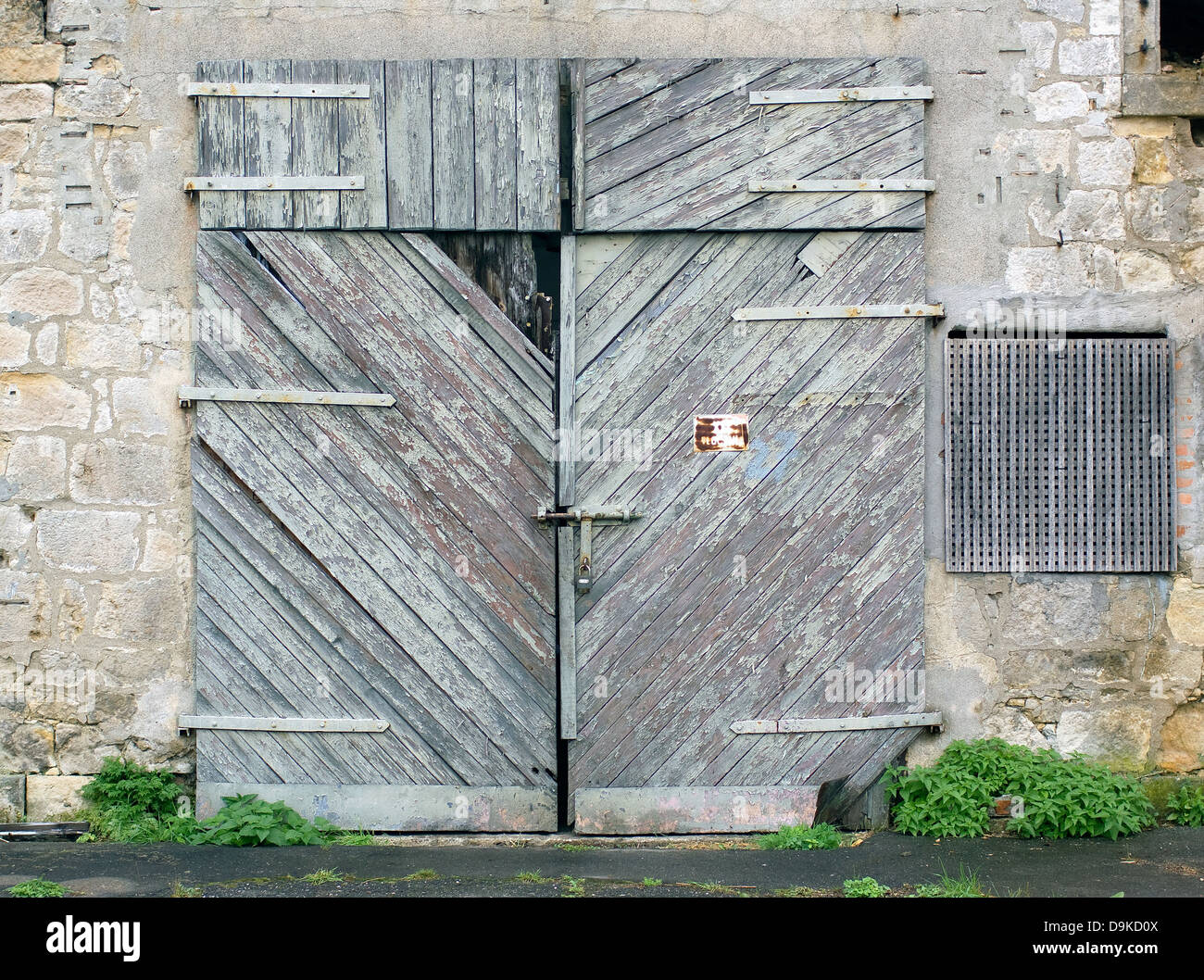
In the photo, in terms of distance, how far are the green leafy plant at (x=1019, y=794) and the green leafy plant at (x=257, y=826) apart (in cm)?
247

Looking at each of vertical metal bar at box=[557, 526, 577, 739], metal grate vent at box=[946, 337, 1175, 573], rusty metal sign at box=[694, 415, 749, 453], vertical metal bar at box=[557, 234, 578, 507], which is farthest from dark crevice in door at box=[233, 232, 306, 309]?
metal grate vent at box=[946, 337, 1175, 573]

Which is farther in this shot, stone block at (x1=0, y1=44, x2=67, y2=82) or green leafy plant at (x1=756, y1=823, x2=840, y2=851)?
stone block at (x1=0, y1=44, x2=67, y2=82)

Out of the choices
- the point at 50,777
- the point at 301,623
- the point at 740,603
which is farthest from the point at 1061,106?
the point at 50,777

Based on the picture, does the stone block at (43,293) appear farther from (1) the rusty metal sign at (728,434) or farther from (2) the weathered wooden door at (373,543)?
(1) the rusty metal sign at (728,434)

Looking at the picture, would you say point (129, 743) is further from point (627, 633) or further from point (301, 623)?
point (627, 633)

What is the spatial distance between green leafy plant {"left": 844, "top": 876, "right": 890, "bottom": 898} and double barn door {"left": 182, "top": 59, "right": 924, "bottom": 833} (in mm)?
724

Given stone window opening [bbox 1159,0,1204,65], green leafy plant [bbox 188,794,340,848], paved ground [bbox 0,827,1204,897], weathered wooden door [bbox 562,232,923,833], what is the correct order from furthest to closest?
stone window opening [bbox 1159,0,1204,65], weathered wooden door [bbox 562,232,923,833], green leafy plant [bbox 188,794,340,848], paved ground [bbox 0,827,1204,897]

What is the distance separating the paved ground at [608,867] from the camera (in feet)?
13.1

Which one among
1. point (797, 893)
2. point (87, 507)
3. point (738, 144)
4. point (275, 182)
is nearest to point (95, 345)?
point (87, 507)

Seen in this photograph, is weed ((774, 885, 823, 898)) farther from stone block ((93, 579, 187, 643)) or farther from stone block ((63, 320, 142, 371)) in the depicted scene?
stone block ((63, 320, 142, 371))

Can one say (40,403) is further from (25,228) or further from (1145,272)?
(1145,272)

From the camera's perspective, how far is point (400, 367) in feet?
15.5

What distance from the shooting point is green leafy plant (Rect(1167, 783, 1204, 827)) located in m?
4.66

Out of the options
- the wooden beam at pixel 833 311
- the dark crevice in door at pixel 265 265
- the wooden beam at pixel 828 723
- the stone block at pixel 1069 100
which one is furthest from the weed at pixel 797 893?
the stone block at pixel 1069 100
